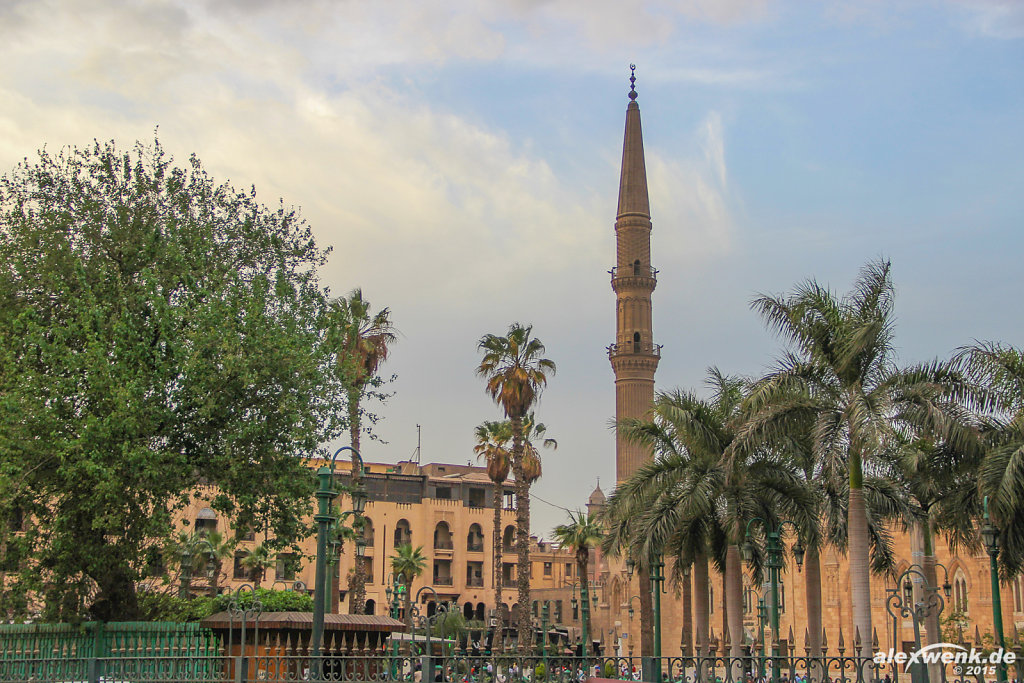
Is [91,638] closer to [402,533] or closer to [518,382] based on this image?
[518,382]

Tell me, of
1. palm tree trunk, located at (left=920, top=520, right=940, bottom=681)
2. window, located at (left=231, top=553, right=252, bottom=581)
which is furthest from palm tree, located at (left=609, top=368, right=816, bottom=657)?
window, located at (left=231, top=553, right=252, bottom=581)

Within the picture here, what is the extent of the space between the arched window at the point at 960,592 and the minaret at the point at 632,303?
81.2 ft

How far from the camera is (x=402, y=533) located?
72.4 m

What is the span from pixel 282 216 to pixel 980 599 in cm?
3025

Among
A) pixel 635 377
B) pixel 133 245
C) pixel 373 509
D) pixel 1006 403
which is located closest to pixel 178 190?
pixel 133 245

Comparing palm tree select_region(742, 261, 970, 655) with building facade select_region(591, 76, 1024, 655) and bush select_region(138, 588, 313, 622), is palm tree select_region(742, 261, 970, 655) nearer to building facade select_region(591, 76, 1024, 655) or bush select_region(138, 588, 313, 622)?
bush select_region(138, 588, 313, 622)

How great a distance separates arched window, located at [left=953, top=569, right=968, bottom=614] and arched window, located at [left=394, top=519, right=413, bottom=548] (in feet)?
128

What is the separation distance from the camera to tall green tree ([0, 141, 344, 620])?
21531 millimetres

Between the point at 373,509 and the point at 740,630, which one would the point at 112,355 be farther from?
the point at 373,509

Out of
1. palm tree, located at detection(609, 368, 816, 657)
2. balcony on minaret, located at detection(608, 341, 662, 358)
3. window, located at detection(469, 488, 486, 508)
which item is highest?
balcony on minaret, located at detection(608, 341, 662, 358)

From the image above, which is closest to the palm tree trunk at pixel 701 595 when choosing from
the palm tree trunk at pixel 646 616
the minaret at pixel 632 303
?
the palm tree trunk at pixel 646 616

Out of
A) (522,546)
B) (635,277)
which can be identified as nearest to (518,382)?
(522,546)

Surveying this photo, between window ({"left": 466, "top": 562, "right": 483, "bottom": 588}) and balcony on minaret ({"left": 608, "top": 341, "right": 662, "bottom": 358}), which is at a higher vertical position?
balcony on minaret ({"left": 608, "top": 341, "right": 662, "bottom": 358})

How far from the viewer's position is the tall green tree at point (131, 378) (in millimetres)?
21531
